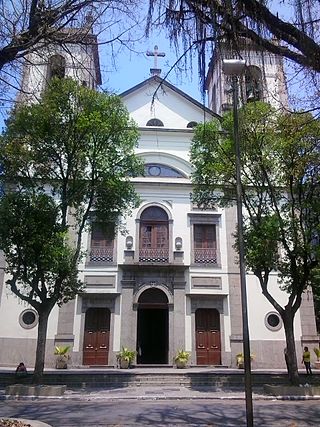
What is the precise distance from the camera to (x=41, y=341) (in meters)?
13.3

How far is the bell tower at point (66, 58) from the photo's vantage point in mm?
5895

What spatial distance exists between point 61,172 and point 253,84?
1077 cm

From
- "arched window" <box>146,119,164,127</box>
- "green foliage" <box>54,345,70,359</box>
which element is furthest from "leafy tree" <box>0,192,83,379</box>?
"arched window" <box>146,119,164,127</box>

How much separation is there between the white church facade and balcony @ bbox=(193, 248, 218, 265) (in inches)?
1.8

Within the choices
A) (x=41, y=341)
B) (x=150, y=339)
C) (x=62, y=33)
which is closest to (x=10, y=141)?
(x=41, y=341)

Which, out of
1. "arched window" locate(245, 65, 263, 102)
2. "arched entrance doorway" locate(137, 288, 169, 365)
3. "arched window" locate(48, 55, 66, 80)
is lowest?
"arched entrance doorway" locate(137, 288, 169, 365)

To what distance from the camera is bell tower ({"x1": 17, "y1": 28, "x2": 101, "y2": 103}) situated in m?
5.89

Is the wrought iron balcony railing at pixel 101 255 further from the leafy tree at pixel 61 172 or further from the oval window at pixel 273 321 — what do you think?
the oval window at pixel 273 321

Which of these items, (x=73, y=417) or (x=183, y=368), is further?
(x=183, y=368)

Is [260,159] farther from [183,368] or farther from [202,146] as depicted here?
[183,368]

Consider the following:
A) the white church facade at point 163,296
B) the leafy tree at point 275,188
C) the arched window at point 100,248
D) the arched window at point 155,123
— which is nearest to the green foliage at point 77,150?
the leafy tree at point 275,188

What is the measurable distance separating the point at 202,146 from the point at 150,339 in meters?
10.8

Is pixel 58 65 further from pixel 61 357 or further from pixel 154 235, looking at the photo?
pixel 154 235

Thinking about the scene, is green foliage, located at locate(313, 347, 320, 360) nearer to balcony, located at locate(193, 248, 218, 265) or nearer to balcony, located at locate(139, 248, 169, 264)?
balcony, located at locate(193, 248, 218, 265)
